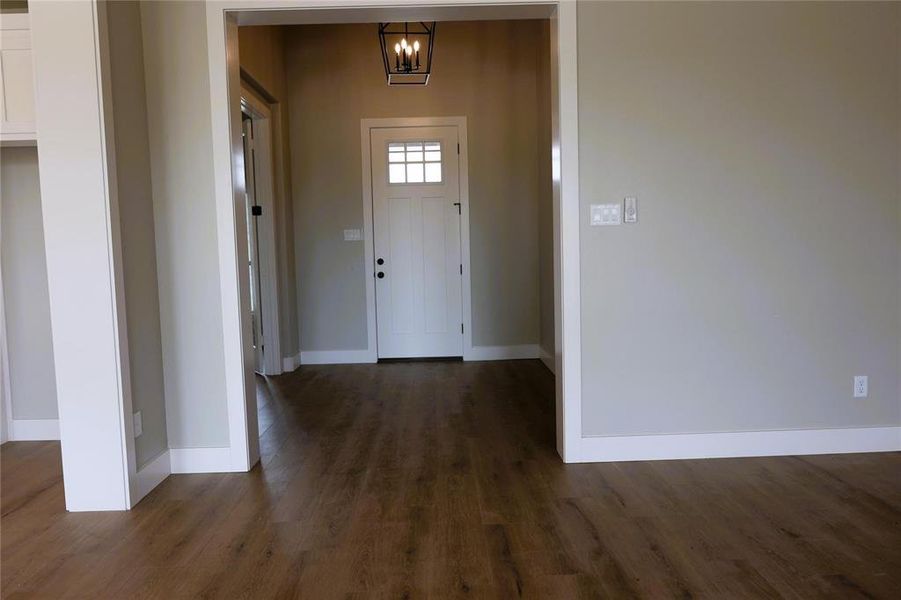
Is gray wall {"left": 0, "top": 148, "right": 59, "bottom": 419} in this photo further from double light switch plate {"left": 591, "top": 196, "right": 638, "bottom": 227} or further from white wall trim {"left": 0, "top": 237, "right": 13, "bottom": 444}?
double light switch plate {"left": 591, "top": 196, "right": 638, "bottom": 227}

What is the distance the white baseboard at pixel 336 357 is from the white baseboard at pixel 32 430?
2412mm

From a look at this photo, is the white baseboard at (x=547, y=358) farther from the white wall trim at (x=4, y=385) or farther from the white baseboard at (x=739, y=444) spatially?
the white wall trim at (x=4, y=385)

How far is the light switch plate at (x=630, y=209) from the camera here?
3012mm

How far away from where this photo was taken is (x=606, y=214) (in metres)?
3.01

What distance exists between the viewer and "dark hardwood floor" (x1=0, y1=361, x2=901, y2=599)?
1.96 metres

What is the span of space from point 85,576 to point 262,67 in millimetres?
4005

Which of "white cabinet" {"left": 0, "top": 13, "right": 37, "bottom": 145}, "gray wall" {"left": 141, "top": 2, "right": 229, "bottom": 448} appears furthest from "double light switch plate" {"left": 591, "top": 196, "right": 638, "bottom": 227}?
"white cabinet" {"left": 0, "top": 13, "right": 37, "bottom": 145}

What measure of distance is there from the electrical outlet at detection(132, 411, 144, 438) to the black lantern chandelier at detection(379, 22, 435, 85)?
3318 mm

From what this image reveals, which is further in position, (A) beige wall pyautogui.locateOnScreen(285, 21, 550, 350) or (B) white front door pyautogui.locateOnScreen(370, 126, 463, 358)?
(B) white front door pyautogui.locateOnScreen(370, 126, 463, 358)

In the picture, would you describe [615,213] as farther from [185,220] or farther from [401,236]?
[401,236]

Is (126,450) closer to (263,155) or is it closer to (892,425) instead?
(263,155)

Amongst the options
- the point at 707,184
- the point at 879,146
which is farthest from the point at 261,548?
the point at 879,146

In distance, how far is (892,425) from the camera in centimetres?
314

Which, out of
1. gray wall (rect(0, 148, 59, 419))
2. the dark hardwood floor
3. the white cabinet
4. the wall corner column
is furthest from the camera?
gray wall (rect(0, 148, 59, 419))
